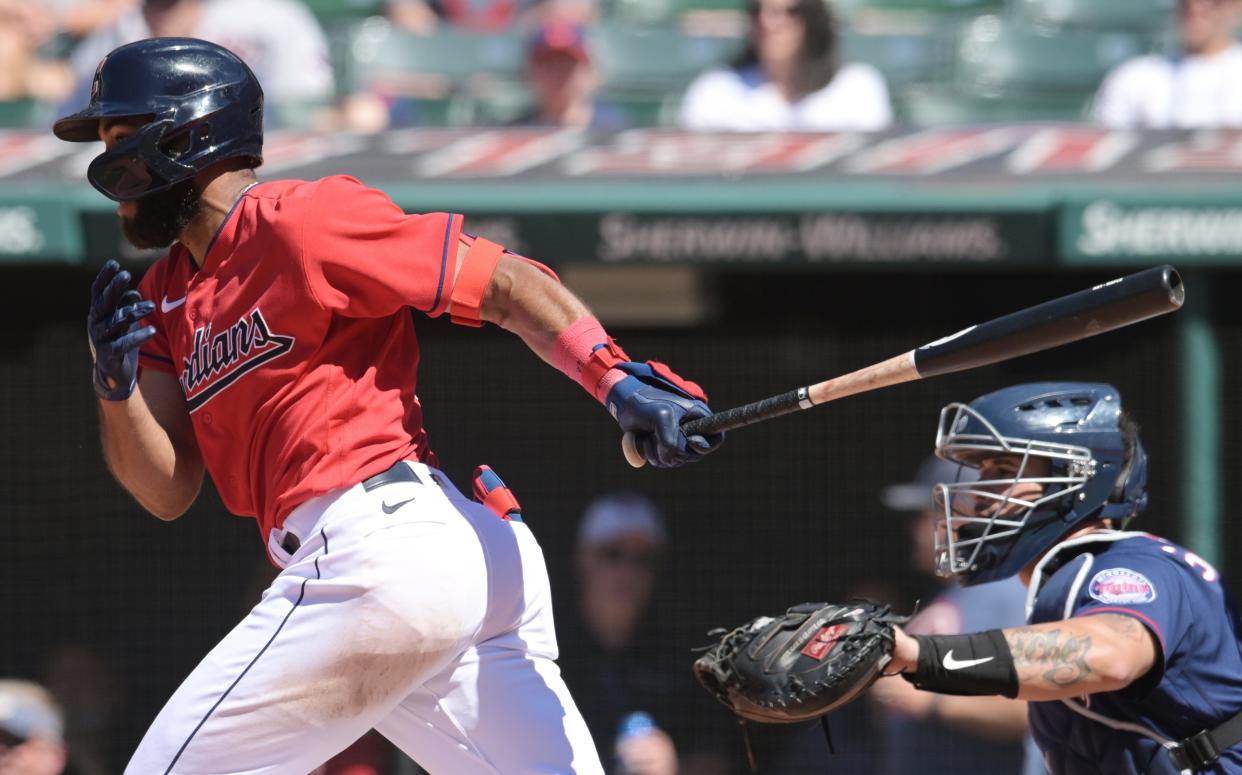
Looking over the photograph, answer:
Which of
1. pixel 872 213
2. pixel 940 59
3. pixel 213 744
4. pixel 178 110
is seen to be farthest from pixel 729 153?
pixel 213 744

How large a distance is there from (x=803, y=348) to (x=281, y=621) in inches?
103

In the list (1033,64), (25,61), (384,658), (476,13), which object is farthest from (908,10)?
(384,658)

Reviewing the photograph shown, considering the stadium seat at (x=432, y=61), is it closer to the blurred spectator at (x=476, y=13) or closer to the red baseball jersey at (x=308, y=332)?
the blurred spectator at (x=476, y=13)

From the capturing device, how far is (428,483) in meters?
2.50

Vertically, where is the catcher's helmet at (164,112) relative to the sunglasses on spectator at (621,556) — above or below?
above

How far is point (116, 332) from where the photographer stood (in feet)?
8.36

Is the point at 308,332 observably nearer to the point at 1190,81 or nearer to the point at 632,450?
the point at 632,450

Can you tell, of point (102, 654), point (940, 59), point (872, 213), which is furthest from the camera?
point (940, 59)

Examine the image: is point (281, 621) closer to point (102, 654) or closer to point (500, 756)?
point (500, 756)

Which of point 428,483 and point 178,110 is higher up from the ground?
point 178,110

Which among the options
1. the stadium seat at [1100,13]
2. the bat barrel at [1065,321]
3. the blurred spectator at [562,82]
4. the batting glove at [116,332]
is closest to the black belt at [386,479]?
the batting glove at [116,332]

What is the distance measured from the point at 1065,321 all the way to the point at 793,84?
327 centimetres

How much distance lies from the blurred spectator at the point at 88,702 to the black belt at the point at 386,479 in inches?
94.8

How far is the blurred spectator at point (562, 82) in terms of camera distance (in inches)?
215
